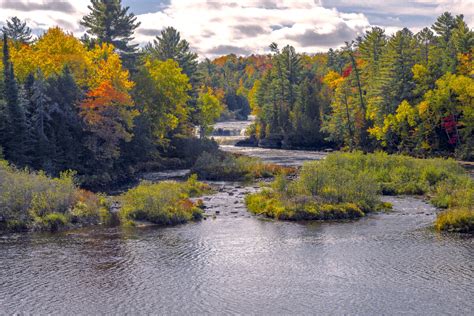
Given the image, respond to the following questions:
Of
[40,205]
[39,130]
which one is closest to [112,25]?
[39,130]

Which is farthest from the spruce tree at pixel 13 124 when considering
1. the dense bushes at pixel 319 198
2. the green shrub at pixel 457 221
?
the green shrub at pixel 457 221

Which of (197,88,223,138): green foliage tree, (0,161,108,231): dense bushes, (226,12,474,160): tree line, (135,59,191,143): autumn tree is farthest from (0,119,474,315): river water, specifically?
(197,88,223,138): green foliage tree

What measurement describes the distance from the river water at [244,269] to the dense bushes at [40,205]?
1.61 m

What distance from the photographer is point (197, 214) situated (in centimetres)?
4191

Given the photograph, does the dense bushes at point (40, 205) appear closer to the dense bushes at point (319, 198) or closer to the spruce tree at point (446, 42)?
the dense bushes at point (319, 198)

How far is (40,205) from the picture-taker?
38406 millimetres

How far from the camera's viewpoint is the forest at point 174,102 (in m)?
59.9

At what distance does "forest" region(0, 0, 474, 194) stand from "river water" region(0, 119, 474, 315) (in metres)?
17.1

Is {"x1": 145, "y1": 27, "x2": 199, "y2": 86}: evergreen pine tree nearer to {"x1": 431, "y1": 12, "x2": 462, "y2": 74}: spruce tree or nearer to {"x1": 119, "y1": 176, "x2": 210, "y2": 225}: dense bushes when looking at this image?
{"x1": 431, "y1": 12, "x2": 462, "y2": 74}: spruce tree

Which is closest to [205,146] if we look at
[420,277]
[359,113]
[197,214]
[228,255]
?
[359,113]

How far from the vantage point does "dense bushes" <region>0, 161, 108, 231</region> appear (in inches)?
1489

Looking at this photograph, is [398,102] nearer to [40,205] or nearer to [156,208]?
[156,208]

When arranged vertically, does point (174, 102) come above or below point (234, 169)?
above

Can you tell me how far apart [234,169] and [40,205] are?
30.6 metres
